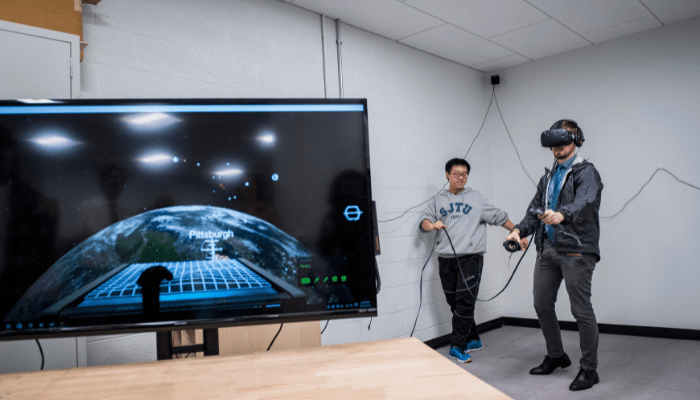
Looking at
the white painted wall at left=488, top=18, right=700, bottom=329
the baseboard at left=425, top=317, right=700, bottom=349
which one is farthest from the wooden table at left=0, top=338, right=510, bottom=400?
the white painted wall at left=488, top=18, right=700, bottom=329

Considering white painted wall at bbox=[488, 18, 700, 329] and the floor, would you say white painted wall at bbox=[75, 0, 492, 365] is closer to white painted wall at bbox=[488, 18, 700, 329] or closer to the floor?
the floor

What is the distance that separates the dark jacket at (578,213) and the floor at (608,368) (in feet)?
2.68

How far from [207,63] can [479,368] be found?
2.79 meters

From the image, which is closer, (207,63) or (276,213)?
(276,213)

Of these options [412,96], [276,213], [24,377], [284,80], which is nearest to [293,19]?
[284,80]

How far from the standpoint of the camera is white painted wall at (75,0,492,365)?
214 cm

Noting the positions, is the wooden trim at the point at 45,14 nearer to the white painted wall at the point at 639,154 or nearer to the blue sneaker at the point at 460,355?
the blue sneaker at the point at 460,355

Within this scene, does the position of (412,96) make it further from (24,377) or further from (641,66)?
(24,377)

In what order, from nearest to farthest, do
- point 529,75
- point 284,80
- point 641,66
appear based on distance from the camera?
point 284,80, point 641,66, point 529,75

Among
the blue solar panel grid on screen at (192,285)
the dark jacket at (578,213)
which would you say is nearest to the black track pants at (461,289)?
the dark jacket at (578,213)

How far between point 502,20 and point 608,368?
2700 millimetres

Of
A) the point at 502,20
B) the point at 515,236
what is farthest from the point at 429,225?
the point at 502,20

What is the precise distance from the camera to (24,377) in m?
0.66

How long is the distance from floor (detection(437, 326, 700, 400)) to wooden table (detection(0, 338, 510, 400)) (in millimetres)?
2110
